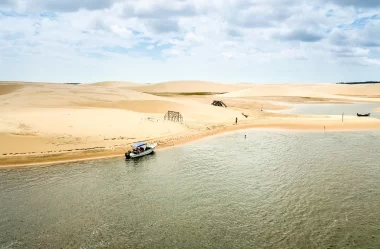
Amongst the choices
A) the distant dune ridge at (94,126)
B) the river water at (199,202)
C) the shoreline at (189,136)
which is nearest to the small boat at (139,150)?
the river water at (199,202)

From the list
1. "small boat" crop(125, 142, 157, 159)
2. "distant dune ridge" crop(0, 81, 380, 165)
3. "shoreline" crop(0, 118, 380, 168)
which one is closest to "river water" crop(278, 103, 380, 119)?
"distant dune ridge" crop(0, 81, 380, 165)

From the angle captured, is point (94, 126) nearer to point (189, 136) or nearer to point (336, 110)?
point (189, 136)

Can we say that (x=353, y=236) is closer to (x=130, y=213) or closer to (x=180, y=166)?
(x=130, y=213)

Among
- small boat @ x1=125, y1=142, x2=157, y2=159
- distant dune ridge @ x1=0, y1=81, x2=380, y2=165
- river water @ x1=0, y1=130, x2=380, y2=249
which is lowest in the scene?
river water @ x1=0, y1=130, x2=380, y2=249

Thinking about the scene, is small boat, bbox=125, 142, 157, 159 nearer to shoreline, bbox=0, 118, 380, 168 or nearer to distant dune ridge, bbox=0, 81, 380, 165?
shoreline, bbox=0, 118, 380, 168

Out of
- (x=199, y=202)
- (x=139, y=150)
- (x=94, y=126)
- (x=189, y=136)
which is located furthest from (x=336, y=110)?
(x=199, y=202)

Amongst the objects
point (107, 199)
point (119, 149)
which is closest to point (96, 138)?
point (119, 149)
